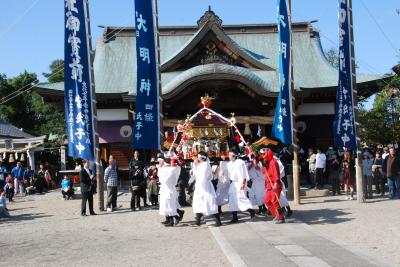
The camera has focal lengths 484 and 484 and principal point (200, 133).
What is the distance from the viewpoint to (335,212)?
38.6 ft

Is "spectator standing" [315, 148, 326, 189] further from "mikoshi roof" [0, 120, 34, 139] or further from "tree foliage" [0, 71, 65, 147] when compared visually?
"tree foliage" [0, 71, 65, 147]

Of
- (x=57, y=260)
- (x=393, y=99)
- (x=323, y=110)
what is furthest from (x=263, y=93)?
(x=57, y=260)

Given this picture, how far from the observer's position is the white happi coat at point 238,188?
1070 centimetres

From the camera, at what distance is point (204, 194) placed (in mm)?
10398

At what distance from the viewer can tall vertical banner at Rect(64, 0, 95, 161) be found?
42.1ft

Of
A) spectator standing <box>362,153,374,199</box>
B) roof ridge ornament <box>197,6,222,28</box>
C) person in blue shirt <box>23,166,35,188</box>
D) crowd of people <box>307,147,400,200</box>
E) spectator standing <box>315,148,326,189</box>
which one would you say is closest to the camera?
crowd of people <box>307,147,400,200</box>

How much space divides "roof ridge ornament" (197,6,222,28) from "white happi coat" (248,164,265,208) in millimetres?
9854

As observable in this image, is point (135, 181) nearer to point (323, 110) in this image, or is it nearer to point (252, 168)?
point (252, 168)

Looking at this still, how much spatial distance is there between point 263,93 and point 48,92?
28.3ft

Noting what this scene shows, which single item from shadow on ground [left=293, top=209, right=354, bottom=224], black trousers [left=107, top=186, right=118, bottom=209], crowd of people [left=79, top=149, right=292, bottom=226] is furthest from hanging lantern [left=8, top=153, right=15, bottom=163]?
shadow on ground [left=293, top=209, right=354, bottom=224]

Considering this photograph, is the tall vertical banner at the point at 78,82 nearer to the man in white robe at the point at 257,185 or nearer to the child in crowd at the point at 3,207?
the child in crowd at the point at 3,207

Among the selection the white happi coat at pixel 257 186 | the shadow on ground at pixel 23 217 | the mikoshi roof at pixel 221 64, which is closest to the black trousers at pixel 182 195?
the white happi coat at pixel 257 186

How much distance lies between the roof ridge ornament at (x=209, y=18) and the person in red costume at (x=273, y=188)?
10738 mm

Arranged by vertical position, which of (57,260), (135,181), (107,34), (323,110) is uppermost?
(107,34)
